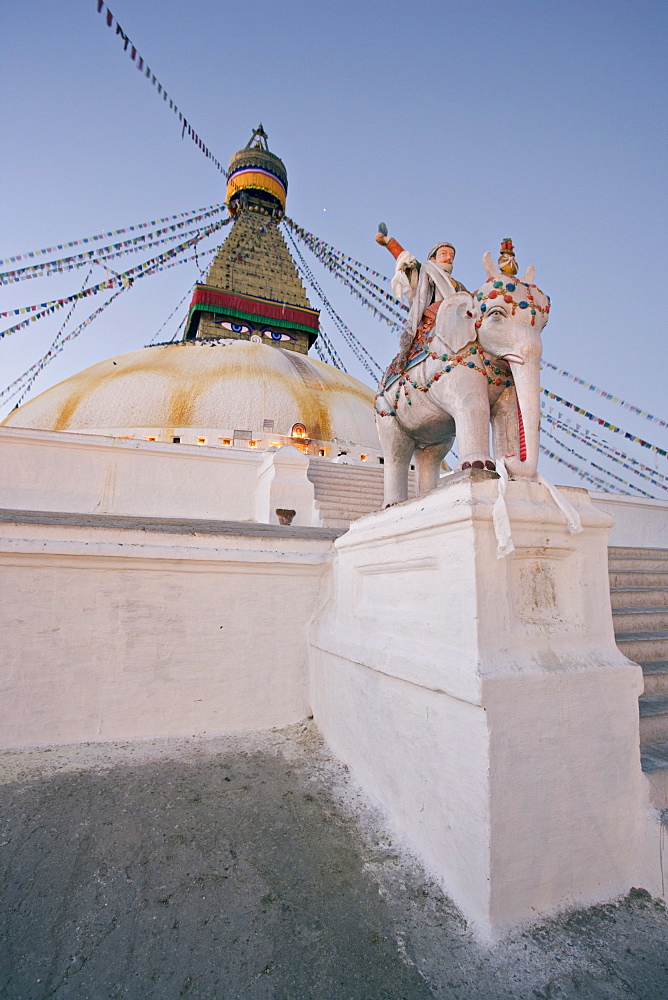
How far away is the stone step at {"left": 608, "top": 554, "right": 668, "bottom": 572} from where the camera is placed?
3.62m

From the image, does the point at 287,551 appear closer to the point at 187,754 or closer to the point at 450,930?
the point at 187,754

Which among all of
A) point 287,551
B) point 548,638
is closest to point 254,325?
point 287,551

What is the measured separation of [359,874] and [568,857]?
780 millimetres

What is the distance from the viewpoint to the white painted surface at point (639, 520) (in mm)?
10531

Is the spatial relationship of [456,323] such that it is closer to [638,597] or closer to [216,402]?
[638,597]

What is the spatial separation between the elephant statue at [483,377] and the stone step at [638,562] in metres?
1.23

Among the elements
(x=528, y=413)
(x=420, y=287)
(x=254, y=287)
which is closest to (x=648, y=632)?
(x=528, y=413)

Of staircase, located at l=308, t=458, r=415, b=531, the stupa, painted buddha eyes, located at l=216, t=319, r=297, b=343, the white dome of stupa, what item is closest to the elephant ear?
staircase, located at l=308, t=458, r=415, b=531

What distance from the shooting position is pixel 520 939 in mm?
1624

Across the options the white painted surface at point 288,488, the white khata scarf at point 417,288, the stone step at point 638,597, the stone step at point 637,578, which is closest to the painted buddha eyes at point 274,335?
the white painted surface at point 288,488

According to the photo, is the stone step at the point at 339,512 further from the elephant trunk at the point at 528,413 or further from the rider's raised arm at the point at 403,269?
the elephant trunk at the point at 528,413

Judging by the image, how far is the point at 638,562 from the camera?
369 cm

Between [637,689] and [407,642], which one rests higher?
[407,642]

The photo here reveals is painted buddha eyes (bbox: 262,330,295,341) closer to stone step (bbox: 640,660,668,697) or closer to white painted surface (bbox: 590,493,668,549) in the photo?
white painted surface (bbox: 590,493,668,549)
